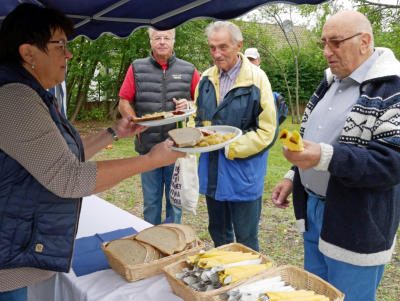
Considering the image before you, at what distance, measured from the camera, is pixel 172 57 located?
3.86 metres

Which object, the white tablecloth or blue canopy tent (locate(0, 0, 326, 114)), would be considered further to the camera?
blue canopy tent (locate(0, 0, 326, 114))

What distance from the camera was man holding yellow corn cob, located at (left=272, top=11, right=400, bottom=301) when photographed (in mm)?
1621

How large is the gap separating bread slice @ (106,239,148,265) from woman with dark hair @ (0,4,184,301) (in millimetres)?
319

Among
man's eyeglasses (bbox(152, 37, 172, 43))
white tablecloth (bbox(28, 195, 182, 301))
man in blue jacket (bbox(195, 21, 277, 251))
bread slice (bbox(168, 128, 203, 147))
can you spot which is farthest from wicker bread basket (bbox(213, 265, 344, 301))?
man's eyeglasses (bbox(152, 37, 172, 43))

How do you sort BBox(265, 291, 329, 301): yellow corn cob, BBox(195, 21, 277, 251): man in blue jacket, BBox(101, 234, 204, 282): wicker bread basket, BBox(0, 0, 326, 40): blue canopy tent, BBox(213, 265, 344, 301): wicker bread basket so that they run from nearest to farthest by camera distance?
BBox(265, 291, 329, 301): yellow corn cob < BBox(213, 265, 344, 301): wicker bread basket < BBox(101, 234, 204, 282): wicker bread basket < BBox(0, 0, 326, 40): blue canopy tent < BBox(195, 21, 277, 251): man in blue jacket

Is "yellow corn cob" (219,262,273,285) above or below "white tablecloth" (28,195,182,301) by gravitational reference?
above

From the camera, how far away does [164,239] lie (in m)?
Answer: 1.87

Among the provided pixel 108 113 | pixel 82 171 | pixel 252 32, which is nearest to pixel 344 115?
pixel 82 171

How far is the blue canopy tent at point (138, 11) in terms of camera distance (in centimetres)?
245

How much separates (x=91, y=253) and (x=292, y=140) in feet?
4.04

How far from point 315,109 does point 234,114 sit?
871 millimetres

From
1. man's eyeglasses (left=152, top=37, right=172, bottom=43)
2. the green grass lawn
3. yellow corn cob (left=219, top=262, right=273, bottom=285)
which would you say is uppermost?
man's eyeglasses (left=152, top=37, right=172, bottom=43)

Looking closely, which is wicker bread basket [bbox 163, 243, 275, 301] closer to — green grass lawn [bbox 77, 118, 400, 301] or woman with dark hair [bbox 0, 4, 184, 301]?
woman with dark hair [bbox 0, 4, 184, 301]

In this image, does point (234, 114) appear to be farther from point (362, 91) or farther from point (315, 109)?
point (362, 91)
